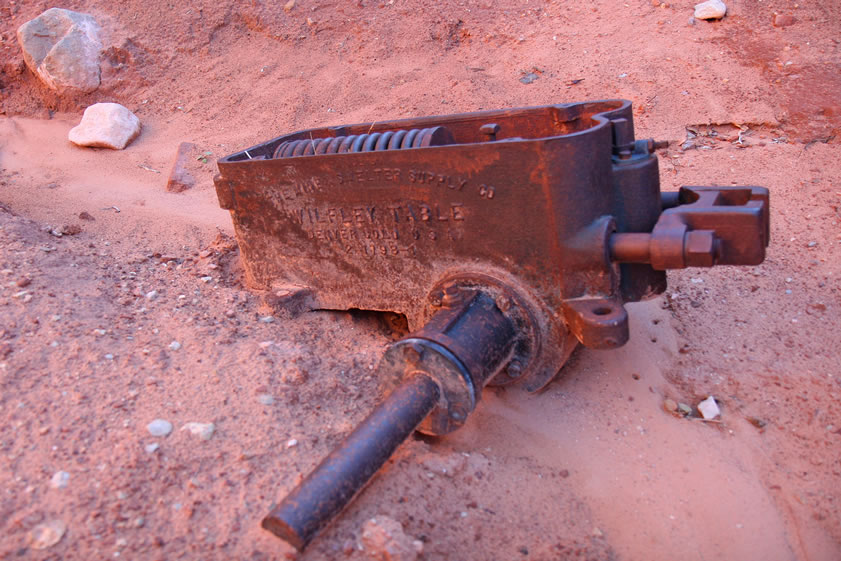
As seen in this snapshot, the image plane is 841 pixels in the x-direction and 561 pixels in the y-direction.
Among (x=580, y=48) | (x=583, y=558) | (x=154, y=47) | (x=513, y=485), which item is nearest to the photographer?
(x=583, y=558)

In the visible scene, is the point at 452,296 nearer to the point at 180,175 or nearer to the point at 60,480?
the point at 60,480

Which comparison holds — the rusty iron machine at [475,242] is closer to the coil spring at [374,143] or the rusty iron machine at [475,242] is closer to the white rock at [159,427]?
the coil spring at [374,143]

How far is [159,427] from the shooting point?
196 cm

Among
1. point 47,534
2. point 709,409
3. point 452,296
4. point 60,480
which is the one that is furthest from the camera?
point 709,409

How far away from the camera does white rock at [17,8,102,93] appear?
4902 mm

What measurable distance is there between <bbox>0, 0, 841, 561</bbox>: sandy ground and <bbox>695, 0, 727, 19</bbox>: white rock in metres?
0.08

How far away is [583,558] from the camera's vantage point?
179 cm

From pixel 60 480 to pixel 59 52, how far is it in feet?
13.9

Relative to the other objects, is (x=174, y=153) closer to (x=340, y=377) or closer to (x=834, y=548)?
(x=340, y=377)

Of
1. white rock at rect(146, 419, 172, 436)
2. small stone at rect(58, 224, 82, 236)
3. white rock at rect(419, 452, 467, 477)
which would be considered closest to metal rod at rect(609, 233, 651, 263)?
white rock at rect(419, 452, 467, 477)

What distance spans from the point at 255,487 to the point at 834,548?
1637 millimetres

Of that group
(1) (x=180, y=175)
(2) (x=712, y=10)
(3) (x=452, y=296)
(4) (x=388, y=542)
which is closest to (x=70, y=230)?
(1) (x=180, y=175)

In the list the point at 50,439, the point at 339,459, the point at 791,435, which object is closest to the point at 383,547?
the point at 339,459

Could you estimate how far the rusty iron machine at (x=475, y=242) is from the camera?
72.1 inches
